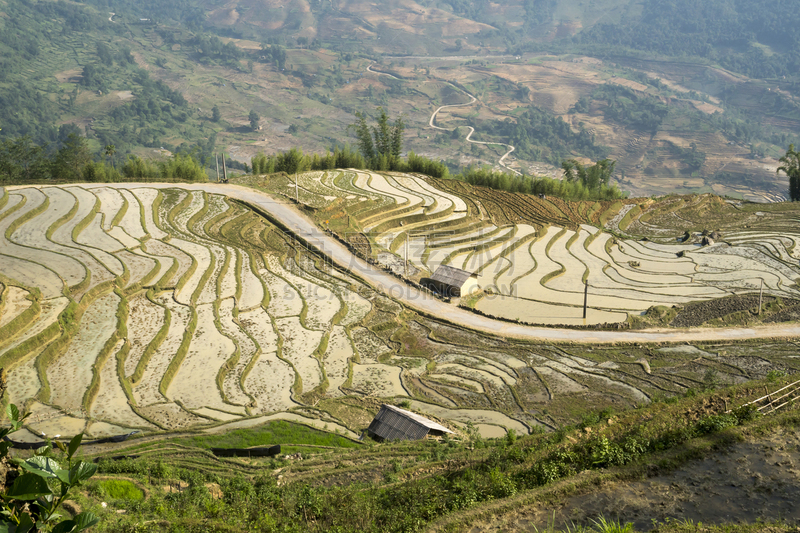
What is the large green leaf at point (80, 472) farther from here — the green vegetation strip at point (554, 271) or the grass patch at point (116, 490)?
the green vegetation strip at point (554, 271)

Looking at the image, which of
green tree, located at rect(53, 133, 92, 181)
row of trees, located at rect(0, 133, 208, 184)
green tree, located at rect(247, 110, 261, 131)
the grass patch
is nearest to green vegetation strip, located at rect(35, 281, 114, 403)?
the grass patch

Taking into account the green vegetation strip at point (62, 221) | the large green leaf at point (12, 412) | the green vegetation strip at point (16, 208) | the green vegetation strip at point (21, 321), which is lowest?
the green vegetation strip at point (62, 221)

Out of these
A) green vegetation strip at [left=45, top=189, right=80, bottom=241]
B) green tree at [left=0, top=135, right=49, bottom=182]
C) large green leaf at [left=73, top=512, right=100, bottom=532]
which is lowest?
green tree at [left=0, top=135, right=49, bottom=182]

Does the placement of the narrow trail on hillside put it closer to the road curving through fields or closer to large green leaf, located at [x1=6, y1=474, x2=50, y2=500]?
the road curving through fields

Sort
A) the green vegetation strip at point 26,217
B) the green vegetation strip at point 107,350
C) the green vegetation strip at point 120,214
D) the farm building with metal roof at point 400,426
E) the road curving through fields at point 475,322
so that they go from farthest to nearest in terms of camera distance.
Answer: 1. the green vegetation strip at point 120,214
2. the green vegetation strip at point 26,217
3. the road curving through fields at point 475,322
4. the green vegetation strip at point 107,350
5. the farm building with metal roof at point 400,426

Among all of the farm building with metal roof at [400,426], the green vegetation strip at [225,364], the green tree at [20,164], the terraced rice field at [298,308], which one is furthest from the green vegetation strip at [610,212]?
the green tree at [20,164]

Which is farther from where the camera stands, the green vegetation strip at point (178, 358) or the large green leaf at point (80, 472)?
the green vegetation strip at point (178, 358)

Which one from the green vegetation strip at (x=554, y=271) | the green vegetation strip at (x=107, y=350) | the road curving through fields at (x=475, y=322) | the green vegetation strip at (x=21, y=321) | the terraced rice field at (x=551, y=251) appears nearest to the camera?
the green vegetation strip at (x=107, y=350)
